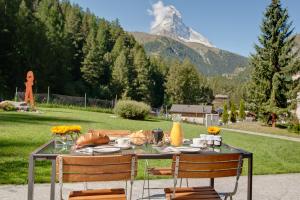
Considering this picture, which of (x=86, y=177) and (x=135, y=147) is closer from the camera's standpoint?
(x=86, y=177)

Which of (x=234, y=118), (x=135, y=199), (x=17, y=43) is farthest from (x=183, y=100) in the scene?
(x=135, y=199)

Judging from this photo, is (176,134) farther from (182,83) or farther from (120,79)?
(182,83)

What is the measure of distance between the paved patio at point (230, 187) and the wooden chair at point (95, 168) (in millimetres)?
2142

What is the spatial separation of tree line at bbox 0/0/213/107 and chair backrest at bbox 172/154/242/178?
4486cm

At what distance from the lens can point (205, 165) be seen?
3.62m

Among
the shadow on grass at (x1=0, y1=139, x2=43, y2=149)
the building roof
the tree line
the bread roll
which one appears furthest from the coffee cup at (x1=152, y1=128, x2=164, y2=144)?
the building roof

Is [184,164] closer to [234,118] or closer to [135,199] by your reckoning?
[135,199]

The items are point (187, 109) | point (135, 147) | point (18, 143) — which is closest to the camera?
point (135, 147)

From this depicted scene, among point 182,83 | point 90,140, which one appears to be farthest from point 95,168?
point 182,83

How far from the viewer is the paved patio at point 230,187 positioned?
5501 mm

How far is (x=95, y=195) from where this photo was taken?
11.8 feet

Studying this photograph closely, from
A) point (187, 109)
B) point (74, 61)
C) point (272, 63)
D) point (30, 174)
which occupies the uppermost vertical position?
point (74, 61)

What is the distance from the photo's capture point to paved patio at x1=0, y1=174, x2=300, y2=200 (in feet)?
18.0

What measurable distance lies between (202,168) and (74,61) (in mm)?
74134
